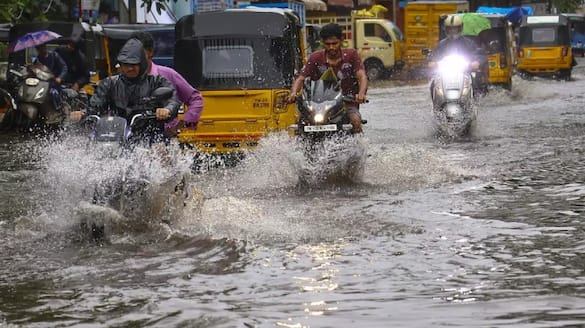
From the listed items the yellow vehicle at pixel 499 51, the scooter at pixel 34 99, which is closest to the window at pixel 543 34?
the yellow vehicle at pixel 499 51

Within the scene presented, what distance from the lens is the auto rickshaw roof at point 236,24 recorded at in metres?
15.8

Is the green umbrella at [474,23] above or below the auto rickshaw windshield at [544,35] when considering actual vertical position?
above

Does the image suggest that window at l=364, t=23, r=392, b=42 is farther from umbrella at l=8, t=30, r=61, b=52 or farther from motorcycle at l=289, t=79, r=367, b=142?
motorcycle at l=289, t=79, r=367, b=142

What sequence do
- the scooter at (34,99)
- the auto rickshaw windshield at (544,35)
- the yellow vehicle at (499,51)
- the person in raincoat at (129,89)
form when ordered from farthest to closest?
the auto rickshaw windshield at (544,35)
the yellow vehicle at (499,51)
the scooter at (34,99)
the person in raincoat at (129,89)

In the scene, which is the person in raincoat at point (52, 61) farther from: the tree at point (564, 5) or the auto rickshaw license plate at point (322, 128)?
the tree at point (564, 5)

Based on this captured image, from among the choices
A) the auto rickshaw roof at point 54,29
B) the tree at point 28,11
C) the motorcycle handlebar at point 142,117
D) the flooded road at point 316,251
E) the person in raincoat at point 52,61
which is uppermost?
the tree at point 28,11

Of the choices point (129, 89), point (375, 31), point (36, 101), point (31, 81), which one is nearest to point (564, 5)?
point (375, 31)

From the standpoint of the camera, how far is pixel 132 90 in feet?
29.2

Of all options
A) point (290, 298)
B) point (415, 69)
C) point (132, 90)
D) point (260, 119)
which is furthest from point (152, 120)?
point (415, 69)

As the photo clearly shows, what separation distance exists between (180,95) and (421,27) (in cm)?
3514

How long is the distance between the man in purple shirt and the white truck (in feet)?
103

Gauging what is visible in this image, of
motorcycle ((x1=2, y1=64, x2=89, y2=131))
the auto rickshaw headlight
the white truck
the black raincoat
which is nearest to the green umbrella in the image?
motorcycle ((x1=2, y1=64, x2=89, y2=131))

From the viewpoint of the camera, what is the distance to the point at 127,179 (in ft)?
27.7

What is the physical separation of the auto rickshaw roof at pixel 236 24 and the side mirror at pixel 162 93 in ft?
23.7
